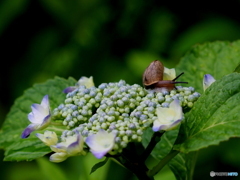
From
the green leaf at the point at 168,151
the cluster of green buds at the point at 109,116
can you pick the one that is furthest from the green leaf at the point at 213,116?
the green leaf at the point at 168,151

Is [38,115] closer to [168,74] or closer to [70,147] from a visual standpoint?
[70,147]

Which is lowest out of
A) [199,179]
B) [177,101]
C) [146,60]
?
[199,179]

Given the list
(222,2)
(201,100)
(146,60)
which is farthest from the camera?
(222,2)

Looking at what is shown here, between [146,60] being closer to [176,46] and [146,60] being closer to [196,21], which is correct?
[176,46]

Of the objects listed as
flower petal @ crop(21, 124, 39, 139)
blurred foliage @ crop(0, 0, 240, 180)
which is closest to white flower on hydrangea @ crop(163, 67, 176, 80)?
flower petal @ crop(21, 124, 39, 139)

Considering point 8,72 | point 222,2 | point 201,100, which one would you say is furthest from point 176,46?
point 201,100

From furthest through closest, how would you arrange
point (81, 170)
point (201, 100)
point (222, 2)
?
point (222, 2)
point (81, 170)
point (201, 100)

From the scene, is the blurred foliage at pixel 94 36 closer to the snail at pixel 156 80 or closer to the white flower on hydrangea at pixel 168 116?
the snail at pixel 156 80
